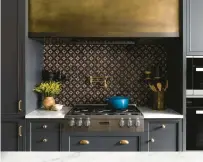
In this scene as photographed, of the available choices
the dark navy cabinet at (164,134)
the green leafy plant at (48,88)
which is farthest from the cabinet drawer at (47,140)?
the dark navy cabinet at (164,134)

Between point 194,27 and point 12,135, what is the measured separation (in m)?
1.97

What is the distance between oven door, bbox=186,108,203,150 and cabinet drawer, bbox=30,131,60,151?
121cm

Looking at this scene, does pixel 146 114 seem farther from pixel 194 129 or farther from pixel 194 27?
pixel 194 27

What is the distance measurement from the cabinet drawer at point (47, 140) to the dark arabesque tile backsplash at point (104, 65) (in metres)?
0.71

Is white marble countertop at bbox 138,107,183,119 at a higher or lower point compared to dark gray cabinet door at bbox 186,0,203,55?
lower

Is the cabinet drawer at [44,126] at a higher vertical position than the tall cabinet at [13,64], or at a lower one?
lower

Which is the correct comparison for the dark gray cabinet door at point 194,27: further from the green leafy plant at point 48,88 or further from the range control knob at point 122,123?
the green leafy plant at point 48,88

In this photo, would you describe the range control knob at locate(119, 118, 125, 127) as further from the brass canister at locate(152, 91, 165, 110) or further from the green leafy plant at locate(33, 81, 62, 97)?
the green leafy plant at locate(33, 81, 62, 97)

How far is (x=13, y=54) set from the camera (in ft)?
8.91

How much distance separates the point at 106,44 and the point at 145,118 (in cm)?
104

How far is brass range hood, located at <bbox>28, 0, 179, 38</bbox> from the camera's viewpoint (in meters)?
2.78

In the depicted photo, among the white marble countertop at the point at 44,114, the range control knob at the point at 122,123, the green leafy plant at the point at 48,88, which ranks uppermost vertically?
the green leafy plant at the point at 48,88

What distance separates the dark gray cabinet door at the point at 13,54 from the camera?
2.71 meters

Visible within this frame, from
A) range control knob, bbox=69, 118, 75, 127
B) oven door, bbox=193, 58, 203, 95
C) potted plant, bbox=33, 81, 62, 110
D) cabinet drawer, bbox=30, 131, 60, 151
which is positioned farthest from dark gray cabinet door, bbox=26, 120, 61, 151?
oven door, bbox=193, 58, 203, 95
